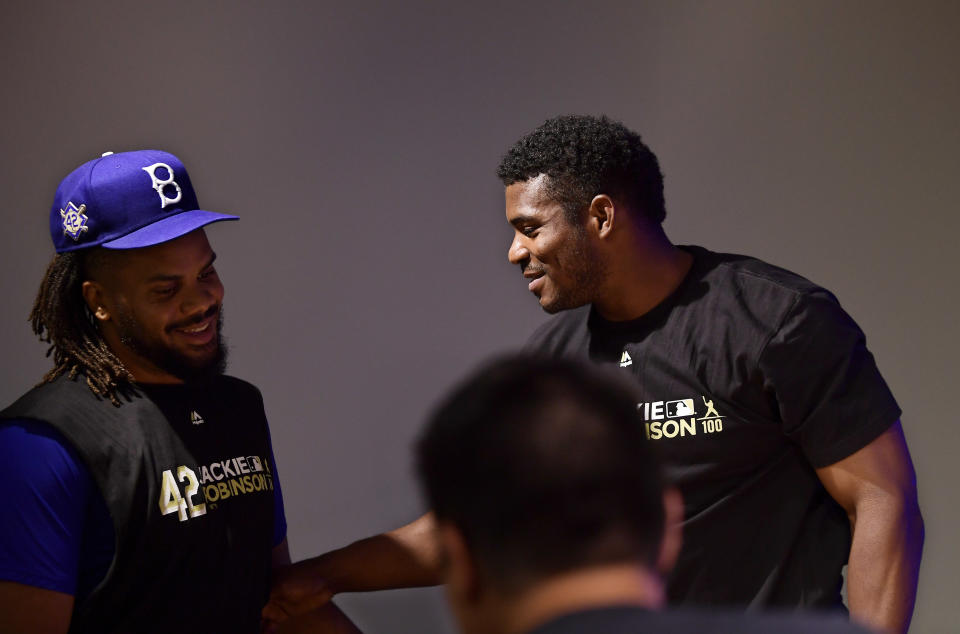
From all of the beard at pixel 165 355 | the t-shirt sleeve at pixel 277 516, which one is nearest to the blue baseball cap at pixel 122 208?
the beard at pixel 165 355

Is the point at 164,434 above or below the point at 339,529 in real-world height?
above

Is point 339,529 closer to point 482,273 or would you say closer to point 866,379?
point 482,273

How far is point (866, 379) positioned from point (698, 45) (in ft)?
4.72

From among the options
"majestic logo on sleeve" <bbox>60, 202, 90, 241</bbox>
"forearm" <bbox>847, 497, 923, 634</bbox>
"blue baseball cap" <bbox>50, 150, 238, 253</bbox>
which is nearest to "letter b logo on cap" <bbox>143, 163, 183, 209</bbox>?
"blue baseball cap" <bbox>50, 150, 238, 253</bbox>

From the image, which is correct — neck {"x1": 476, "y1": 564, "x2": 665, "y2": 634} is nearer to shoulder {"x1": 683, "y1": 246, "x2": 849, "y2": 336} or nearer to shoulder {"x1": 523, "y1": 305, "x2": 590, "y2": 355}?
shoulder {"x1": 683, "y1": 246, "x2": 849, "y2": 336}

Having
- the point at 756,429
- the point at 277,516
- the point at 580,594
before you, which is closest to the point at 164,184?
the point at 277,516

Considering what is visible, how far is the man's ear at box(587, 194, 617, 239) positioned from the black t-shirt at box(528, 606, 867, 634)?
1187 mm

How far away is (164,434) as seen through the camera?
159cm

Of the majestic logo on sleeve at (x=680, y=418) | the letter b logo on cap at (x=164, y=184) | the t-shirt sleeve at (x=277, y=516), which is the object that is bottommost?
the t-shirt sleeve at (x=277, y=516)

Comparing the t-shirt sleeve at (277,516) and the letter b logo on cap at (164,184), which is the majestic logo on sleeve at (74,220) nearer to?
the letter b logo on cap at (164,184)

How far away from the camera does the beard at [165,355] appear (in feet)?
5.26

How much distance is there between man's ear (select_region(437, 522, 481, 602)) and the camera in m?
0.81

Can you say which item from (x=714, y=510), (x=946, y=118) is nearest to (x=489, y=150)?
(x=946, y=118)

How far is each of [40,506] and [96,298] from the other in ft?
1.19
